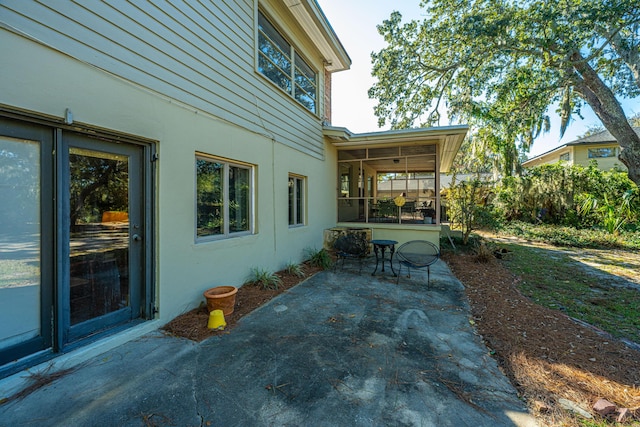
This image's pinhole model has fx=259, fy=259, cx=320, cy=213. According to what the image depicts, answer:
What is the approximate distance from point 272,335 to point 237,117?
3.37 meters

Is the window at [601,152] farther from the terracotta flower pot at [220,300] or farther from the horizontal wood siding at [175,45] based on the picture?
the terracotta flower pot at [220,300]

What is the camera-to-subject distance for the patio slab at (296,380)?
6.07 ft

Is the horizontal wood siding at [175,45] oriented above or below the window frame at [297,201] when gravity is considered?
above

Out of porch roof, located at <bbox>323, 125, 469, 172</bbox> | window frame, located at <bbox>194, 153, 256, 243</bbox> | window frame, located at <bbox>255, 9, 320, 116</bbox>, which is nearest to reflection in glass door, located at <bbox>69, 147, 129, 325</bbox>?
window frame, located at <bbox>194, 153, 256, 243</bbox>

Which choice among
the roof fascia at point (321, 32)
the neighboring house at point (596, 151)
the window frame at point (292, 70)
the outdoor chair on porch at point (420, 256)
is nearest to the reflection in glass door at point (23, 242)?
the window frame at point (292, 70)

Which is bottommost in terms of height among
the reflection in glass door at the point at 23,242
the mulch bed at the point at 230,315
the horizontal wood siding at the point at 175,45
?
the mulch bed at the point at 230,315

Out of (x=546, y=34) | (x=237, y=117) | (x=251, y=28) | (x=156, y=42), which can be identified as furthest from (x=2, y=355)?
(x=546, y=34)

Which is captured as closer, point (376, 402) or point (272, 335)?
point (376, 402)

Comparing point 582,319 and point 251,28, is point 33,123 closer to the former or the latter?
point 251,28

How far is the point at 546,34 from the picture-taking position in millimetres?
7074

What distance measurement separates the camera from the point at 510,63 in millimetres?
8859

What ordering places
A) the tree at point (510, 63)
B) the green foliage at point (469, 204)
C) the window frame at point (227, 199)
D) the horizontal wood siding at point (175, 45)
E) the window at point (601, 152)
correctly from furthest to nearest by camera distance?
the window at point (601, 152)
the green foliage at point (469, 204)
the tree at point (510, 63)
the window frame at point (227, 199)
the horizontal wood siding at point (175, 45)

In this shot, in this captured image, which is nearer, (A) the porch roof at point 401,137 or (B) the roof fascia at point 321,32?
(B) the roof fascia at point 321,32

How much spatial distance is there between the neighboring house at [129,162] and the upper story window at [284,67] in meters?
0.07
